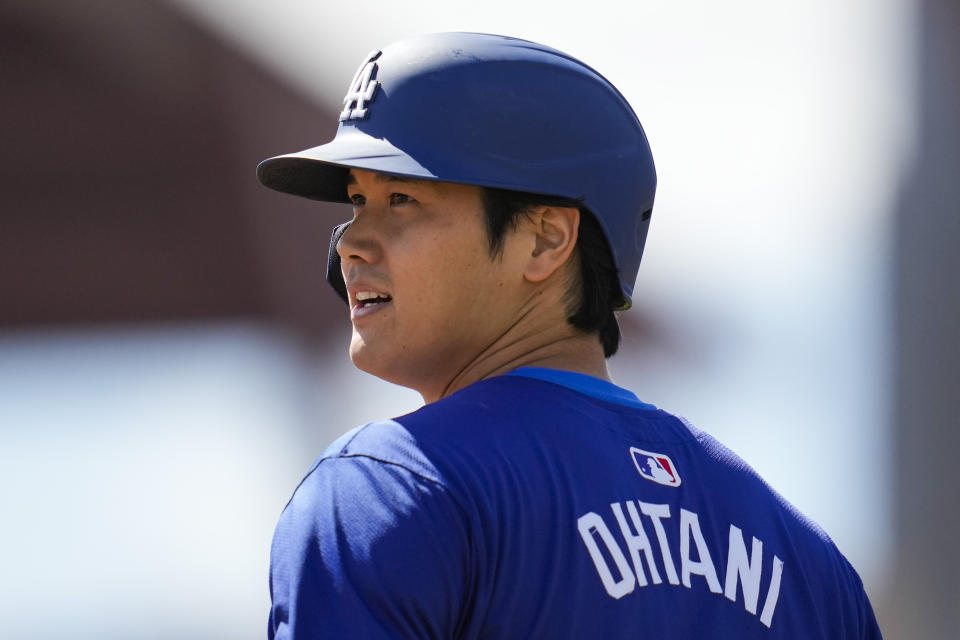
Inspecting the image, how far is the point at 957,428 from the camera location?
17.9 feet

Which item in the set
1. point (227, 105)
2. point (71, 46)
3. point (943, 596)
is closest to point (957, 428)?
point (943, 596)

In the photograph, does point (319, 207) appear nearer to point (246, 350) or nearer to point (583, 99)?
point (246, 350)

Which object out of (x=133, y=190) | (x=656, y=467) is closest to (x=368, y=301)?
(x=656, y=467)

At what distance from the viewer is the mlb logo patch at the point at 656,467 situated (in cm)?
141

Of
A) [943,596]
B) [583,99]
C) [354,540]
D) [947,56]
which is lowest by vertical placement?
[943,596]

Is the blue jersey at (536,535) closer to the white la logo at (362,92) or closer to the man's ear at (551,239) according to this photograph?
the man's ear at (551,239)

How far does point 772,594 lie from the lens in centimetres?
144

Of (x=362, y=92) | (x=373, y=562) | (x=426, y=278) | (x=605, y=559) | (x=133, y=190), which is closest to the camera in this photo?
(x=373, y=562)

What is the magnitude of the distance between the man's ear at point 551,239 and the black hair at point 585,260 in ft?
0.05

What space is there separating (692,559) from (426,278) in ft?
1.77

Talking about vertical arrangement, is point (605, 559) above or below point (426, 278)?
below

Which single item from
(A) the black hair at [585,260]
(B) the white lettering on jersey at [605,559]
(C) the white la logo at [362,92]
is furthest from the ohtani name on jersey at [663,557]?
(C) the white la logo at [362,92]

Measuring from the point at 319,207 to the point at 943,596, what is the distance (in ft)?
11.9

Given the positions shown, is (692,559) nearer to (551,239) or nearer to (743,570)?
(743,570)
